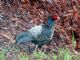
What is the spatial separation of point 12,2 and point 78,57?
2.84 metres

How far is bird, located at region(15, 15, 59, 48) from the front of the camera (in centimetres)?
976

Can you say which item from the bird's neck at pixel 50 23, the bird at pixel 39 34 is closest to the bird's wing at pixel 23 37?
the bird at pixel 39 34

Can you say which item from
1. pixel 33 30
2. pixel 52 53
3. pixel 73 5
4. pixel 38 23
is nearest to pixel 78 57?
pixel 52 53

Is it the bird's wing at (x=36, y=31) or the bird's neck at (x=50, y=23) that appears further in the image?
the bird's neck at (x=50, y=23)

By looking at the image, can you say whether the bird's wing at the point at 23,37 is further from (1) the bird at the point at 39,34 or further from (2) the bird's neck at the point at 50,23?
(2) the bird's neck at the point at 50,23

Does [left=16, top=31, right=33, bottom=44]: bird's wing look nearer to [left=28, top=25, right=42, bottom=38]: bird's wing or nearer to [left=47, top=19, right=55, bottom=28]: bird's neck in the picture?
[left=28, top=25, right=42, bottom=38]: bird's wing

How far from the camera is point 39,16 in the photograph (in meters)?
11.3

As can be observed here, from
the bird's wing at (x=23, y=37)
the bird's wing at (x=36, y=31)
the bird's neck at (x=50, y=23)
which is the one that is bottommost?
the bird's wing at (x=23, y=37)

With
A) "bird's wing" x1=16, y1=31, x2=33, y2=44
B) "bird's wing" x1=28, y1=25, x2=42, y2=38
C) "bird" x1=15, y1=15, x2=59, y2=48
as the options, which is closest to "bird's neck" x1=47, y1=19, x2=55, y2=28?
"bird" x1=15, y1=15, x2=59, y2=48

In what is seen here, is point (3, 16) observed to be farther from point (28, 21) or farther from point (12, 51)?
point (12, 51)

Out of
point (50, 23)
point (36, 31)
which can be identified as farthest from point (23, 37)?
point (50, 23)

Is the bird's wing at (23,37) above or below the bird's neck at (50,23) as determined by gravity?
below

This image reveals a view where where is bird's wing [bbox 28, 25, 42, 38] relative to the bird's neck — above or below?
below

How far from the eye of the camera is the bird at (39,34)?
976cm
